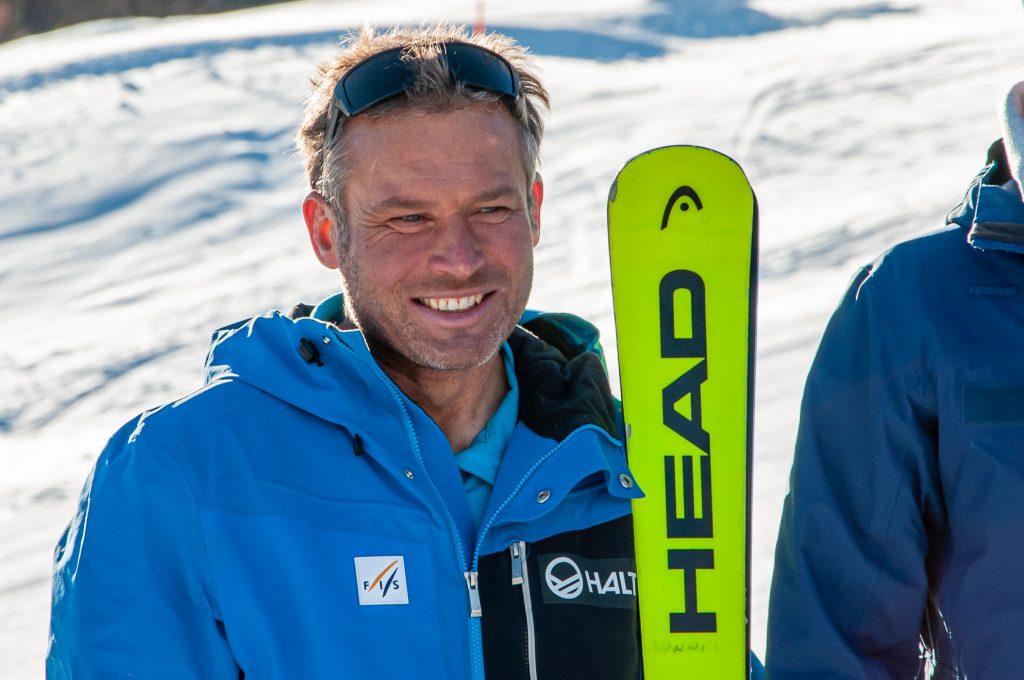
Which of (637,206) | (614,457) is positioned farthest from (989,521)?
(637,206)

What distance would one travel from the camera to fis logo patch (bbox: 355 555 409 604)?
1.89 m

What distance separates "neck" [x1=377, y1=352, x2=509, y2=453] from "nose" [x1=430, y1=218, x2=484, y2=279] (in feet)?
0.58

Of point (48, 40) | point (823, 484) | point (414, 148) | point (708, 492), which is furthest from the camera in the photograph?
point (48, 40)

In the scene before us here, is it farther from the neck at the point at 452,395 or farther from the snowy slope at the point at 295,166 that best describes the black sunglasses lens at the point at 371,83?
the snowy slope at the point at 295,166

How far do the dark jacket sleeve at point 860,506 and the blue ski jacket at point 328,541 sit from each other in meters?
0.31

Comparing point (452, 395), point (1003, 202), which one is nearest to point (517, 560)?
point (452, 395)

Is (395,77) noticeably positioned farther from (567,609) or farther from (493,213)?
(567,609)

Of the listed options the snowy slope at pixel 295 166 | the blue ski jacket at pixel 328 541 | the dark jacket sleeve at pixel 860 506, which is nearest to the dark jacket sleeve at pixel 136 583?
the blue ski jacket at pixel 328 541

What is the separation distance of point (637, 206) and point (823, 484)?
847 millimetres

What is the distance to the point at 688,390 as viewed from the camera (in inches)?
98.7

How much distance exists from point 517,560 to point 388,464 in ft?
0.83

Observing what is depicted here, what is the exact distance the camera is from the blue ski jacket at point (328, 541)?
5.89ft

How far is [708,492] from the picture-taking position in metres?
2.43

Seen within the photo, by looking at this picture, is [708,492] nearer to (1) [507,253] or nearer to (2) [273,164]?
(1) [507,253]
